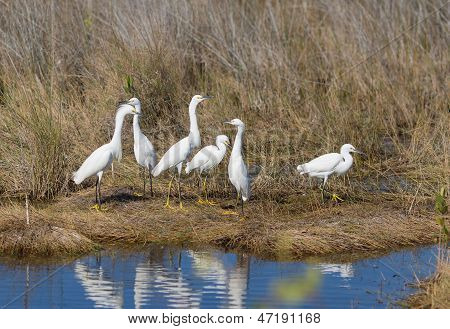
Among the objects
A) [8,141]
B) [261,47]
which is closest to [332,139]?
[261,47]

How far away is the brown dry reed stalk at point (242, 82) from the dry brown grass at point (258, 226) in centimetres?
71

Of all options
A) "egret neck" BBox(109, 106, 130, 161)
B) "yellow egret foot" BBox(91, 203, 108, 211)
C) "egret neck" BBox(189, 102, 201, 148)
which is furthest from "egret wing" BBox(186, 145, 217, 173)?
"yellow egret foot" BBox(91, 203, 108, 211)

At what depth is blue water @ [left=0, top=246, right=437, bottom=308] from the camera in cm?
679

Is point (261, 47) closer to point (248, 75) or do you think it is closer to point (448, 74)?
point (248, 75)

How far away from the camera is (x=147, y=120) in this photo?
12.0 meters

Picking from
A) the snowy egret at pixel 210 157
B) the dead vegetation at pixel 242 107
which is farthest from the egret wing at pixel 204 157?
the dead vegetation at pixel 242 107

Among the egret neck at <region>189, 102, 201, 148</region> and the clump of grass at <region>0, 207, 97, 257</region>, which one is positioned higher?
the egret neck at <region>189, 102, 201, 148</region>

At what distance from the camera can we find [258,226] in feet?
28.4

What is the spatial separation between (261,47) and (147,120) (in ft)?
7.77

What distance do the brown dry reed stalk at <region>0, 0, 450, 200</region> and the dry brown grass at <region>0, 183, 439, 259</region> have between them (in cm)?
71

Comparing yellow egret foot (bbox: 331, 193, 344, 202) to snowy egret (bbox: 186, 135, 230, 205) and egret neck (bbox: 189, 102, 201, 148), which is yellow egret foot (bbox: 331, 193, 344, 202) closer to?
snowy egret (bbox: 186, 135, 230, 205)

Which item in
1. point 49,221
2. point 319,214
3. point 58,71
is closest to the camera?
point 49,221

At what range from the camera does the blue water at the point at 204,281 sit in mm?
6789

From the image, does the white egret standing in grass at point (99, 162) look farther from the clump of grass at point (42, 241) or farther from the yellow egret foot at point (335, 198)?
the yellow egret foot at point (335, 198)
